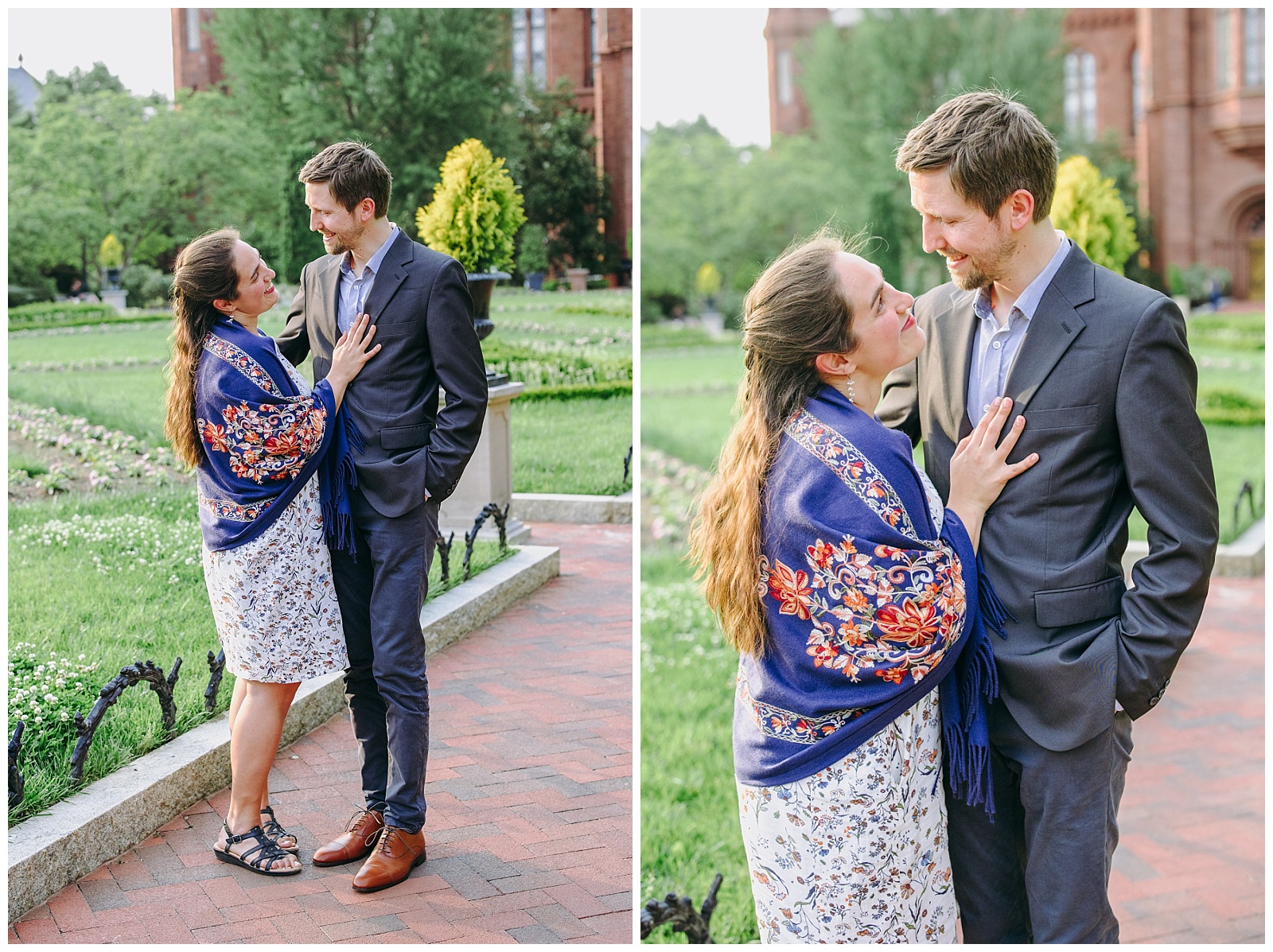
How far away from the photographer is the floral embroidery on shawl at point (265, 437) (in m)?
2.93

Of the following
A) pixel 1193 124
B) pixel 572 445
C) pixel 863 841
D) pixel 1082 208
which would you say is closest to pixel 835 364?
pixel 863 841

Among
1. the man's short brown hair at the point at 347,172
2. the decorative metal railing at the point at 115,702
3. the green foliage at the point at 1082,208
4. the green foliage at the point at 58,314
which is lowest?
the decorative metal railing at the point at 115,702

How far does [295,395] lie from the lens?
117 inches

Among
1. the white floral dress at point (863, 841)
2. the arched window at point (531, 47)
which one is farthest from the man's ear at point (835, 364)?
the arched window at point (531, 47)

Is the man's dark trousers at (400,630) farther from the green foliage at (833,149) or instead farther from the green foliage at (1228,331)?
the green foliage at (833,149)

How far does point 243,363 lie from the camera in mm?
2947

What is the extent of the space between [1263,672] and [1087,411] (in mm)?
4042

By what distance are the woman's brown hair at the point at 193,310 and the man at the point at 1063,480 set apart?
1.78 meters

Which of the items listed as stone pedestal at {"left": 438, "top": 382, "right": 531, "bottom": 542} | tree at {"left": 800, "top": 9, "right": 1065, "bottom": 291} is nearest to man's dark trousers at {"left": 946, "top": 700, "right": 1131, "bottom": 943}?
stone pedestal at {"left": 438, "top": 382, "right": 531, "bottom": 542}

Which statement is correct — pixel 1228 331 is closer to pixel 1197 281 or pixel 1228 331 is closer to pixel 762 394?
pixel 1197 281

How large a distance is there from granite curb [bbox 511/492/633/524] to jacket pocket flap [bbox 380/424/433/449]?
4704 millimetres

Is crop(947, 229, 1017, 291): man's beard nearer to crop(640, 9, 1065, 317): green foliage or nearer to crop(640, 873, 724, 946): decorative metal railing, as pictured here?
crop(640, 873, 724, 946): decorative metal railing

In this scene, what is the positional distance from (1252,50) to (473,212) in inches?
1005

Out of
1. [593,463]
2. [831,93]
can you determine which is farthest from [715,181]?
[593,463]
